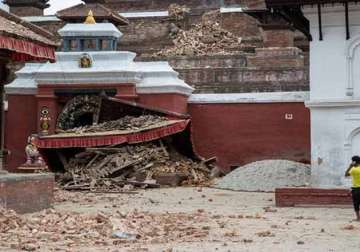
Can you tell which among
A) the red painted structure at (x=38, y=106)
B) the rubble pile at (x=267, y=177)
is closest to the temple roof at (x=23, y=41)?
the rubble pile at (x=267, y=177)

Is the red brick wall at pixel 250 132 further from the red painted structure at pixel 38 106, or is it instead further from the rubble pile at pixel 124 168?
the rubble pile at pixel 124 168

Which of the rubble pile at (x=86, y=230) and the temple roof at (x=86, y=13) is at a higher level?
the temple roof at (x=86, y=13)

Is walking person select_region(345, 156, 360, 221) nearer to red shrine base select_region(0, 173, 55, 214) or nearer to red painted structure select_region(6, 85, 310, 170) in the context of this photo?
red shrine base select_region(0, 173, 55, 214)

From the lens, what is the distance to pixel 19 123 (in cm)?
2597

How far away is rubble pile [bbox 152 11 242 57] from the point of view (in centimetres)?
3466

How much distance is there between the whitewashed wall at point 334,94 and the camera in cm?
1669

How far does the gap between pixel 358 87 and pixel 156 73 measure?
978cm

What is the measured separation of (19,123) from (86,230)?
51.2 feet

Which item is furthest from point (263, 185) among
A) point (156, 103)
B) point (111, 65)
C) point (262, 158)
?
point (111, 65)

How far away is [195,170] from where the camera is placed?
2256cm

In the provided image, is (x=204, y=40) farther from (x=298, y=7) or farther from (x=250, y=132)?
(x=298, y=7)

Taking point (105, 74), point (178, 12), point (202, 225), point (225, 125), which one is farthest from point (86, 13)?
point (202, 225)

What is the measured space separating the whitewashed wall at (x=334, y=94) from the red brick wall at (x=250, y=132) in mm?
6898

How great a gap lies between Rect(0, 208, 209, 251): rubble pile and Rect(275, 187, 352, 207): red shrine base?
3.39 m
